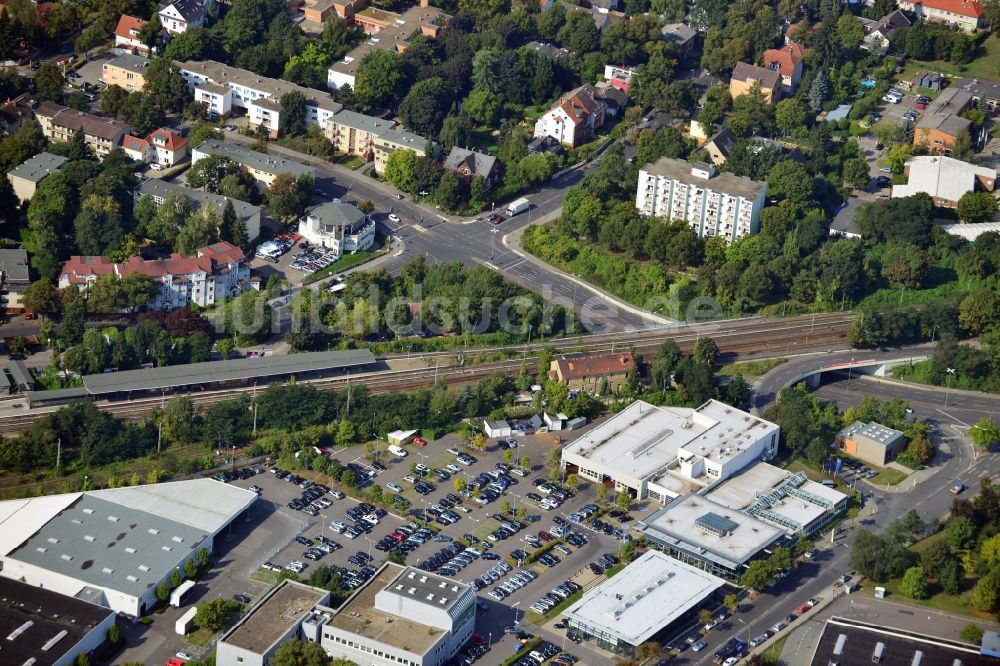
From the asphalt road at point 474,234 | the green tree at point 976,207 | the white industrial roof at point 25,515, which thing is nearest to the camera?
the white industrial roof at point 25,515

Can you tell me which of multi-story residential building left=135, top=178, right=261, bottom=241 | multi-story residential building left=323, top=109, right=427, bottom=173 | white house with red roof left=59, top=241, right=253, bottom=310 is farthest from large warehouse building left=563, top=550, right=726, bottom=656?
multi-story residential building left=323, top=109, right=427, bottom=173

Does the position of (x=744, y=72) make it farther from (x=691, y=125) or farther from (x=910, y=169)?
(x=910, y=169)

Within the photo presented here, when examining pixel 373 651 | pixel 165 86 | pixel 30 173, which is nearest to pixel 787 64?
pixel 165 86

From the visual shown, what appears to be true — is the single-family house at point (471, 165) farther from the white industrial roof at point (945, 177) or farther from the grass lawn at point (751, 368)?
the white industrial roof at point (945, 177)

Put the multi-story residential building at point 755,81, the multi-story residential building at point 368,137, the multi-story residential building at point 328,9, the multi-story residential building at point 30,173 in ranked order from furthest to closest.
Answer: the multi-story residential building at point 328,9, the multi-story residential building at point 755,81, the multi-story residential building at point 368,137, the multi-story residential building at point 30,173

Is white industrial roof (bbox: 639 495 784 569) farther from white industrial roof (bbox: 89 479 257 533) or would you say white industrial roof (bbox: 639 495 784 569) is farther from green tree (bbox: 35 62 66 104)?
green tree (bbox: 35 62 66 104)

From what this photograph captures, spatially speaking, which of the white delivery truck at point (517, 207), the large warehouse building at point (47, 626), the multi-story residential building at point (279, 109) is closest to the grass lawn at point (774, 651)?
the large warehouse building at point (47, 626)
